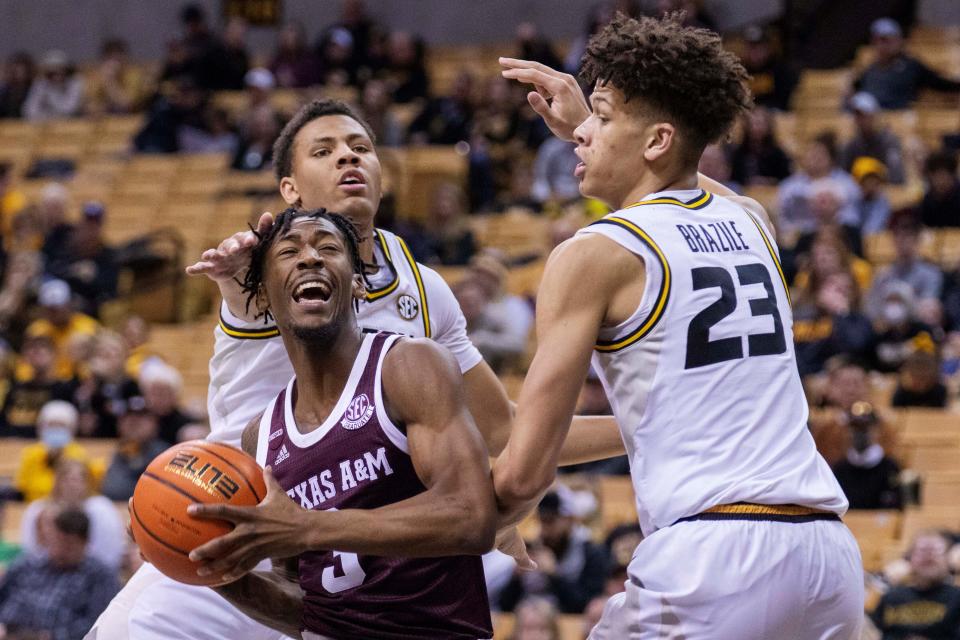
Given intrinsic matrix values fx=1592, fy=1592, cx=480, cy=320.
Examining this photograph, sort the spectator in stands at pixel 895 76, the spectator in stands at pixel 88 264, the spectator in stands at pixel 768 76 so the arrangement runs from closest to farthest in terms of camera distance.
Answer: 1. the spectator in stands at pixel 895 76
2. the spectator in stands at pixel 88 264
3. the spectator in stands at pixel 768 76

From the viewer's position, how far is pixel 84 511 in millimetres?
9555

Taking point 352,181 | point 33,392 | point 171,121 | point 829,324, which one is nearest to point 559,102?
point 352,181

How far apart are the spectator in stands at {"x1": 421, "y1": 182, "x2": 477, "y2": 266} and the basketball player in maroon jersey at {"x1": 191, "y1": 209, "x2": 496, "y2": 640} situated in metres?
8.91

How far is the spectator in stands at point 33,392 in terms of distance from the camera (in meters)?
12.8

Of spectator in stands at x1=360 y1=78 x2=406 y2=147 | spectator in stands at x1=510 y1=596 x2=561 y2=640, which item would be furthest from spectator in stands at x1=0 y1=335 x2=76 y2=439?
spectator in stands at x1=510 y1=596 x2=561 y2=640

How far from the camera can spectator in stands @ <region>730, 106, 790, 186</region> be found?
13.6 meters

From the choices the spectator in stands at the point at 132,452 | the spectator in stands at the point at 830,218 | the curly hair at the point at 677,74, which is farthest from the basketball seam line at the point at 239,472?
the spectator in stands at the point at 830,218

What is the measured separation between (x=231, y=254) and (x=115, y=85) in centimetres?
1482

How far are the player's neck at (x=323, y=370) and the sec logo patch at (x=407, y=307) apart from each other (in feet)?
2.57

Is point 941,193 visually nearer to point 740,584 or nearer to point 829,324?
point 829,324

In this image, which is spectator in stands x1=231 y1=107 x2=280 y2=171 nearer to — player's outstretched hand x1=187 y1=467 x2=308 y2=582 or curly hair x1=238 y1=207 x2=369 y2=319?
curly hair x1=238 y1=207 x2=369 y2=319

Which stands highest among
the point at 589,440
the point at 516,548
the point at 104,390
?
the point at 589,440

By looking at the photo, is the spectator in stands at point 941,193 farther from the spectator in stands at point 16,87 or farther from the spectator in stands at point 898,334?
the spectator in stands at point 16,87

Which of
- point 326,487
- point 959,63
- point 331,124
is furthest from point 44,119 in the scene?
point 326,487
